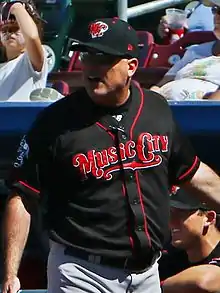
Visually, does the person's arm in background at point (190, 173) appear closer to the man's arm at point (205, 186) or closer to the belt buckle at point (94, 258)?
the man's arm at point (205, 186)

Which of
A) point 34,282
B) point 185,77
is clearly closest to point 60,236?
point 34,282

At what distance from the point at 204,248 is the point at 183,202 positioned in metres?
0.21

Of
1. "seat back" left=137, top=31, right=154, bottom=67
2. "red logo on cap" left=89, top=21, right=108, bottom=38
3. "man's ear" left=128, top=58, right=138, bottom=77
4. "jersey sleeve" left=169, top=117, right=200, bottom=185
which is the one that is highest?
"red logo on cap" left=89, top=21, right=108, bottom=38

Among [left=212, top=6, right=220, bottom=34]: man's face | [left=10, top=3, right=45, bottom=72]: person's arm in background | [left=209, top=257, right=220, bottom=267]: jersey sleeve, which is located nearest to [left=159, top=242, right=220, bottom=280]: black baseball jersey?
[left=209, top=257, right=220, bottom=267]: jersey sleeve

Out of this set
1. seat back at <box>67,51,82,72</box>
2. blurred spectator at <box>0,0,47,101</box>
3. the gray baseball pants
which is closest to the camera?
the gray baseball pants

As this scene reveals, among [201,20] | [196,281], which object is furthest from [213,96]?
[201,20]

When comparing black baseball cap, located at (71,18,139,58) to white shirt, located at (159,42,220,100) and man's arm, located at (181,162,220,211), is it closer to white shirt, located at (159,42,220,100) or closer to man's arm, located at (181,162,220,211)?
man's arm, located at (181,162,220,211)

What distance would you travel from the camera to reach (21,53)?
4.74 meters

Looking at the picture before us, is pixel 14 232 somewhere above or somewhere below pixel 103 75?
below

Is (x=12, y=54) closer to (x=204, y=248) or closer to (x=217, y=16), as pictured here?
(x=217, y=16)

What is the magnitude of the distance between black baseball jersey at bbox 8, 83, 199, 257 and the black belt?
0.08ft

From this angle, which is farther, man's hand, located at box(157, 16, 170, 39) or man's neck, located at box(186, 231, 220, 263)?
man's hand, located at box(157, 16, 170, 39)

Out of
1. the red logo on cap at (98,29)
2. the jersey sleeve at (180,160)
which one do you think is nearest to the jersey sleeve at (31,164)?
the red logo on cap at (98,29)

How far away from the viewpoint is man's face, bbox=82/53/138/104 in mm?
2881
